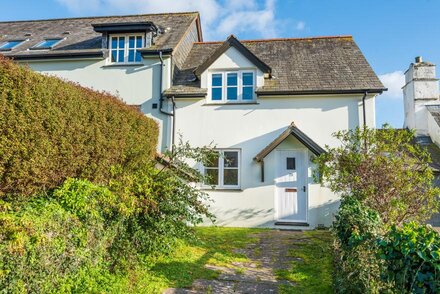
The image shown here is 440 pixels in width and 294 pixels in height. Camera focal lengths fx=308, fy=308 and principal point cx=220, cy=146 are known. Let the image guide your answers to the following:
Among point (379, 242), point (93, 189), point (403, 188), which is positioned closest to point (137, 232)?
point (93, 189)

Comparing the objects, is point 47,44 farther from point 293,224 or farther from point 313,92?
point 293,224

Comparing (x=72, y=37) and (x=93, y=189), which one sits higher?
(x=72, y=37)

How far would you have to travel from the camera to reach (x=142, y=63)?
1394cm

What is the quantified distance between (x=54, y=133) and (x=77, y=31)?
14.4m

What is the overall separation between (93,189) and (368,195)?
21.4 feet

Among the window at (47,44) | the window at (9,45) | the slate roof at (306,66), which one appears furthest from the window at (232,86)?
the window at (9,45)

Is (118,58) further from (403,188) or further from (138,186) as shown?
(403,188)

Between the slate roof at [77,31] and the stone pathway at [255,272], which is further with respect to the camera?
the slate roof at [77,31]

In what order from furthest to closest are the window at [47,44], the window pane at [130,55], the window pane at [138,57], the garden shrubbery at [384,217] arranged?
the window at [47,44]
the window pane at [130,55]
the window pane at [138,57]
the garden shrubbery at [384,217]

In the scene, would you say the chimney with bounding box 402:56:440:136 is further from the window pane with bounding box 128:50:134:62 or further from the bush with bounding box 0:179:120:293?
the bush with bounding box 0:179:120:293

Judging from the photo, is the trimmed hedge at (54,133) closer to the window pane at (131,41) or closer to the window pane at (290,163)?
the window pane at (290,163)

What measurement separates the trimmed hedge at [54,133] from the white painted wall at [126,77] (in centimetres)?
625

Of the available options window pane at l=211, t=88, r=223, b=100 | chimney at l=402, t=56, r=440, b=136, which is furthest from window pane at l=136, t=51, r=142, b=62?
chimney at l=402, t=56, r=440, b=136

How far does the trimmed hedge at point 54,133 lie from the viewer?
14.6 ft
